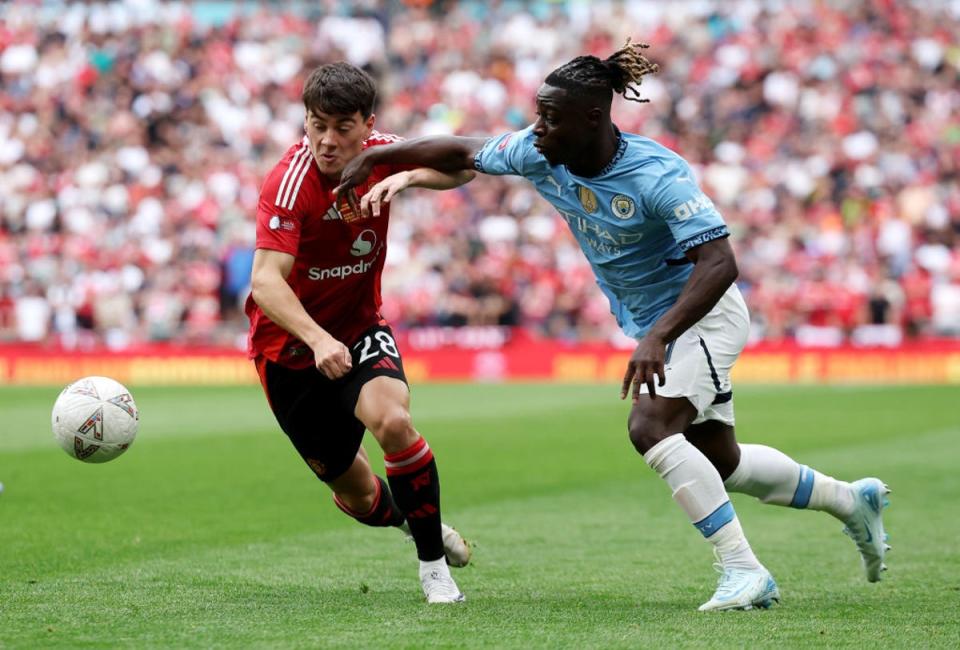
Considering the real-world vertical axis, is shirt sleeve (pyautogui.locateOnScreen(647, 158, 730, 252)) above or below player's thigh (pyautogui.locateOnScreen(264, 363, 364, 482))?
above

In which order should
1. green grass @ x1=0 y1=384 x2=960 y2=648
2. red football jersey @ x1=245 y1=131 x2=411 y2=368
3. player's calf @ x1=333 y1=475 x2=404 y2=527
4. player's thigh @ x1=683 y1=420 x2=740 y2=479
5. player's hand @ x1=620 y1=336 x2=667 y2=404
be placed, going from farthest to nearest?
player's calf @ x1=333 y1=475 x2=404 y2=527
player's thigh @ x1=683 y1=420 x2=740 y2=479
red football jersey @ x1=245 y1=131 x2=411 y2=368
player's hand @ x1=620 y1=336 x2=667 y2=404
green grass @ x1=0 y1=384 x2=960 y2=648

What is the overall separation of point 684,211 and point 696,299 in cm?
36

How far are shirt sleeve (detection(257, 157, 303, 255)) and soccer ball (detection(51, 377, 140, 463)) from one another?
136cm

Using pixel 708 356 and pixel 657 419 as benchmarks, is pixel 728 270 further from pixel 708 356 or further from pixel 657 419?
pixel 657 419

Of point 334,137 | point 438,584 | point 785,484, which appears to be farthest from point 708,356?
point 334,137

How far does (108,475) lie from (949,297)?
16.9 meters

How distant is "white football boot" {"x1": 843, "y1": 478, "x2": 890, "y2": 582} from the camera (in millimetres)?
6746

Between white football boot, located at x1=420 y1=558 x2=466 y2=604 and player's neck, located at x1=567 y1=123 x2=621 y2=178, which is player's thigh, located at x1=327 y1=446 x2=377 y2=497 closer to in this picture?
white football boot, located at x1=420 y1=558 x2=466 y2=604

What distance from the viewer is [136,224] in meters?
30.0

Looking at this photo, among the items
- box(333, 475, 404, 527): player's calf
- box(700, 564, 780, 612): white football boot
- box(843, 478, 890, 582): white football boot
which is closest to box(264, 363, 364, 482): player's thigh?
box(333, 475, 404, 527): player's calf

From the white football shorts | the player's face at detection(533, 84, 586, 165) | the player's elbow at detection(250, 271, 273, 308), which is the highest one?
the player's face at detection(533, 84, 586, 165)

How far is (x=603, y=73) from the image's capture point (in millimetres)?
5945

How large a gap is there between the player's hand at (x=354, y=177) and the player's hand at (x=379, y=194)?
0.07 m

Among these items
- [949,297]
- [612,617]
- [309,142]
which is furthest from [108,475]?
[949,297]
